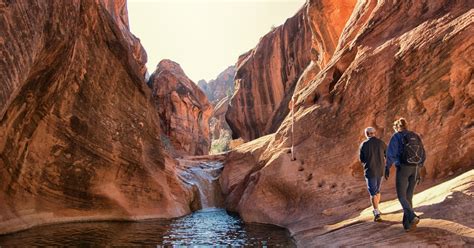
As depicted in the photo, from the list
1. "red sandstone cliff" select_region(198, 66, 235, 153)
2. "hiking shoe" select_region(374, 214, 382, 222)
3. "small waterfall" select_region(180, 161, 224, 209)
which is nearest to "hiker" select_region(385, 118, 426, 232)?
"hiking shoe" select_region(374, 214, 382, 222)

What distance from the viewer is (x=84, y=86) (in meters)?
15.7

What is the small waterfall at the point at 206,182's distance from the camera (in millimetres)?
26528

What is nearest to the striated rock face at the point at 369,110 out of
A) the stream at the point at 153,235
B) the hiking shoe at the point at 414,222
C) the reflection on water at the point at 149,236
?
the hiking shoe at the point at 414,222

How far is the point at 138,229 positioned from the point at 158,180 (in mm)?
6027

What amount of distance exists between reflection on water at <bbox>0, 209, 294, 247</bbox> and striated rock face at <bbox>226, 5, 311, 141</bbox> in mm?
27555

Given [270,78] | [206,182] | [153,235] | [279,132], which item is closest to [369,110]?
[279,132]

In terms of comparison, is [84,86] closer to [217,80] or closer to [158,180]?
[158,180]

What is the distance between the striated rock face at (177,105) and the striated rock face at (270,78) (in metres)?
5.72

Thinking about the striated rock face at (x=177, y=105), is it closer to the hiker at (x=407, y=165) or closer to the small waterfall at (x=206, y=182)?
the small waterfall at (x=206, y=182)

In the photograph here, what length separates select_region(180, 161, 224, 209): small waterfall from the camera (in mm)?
26528

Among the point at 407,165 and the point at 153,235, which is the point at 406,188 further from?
the point at 153,235

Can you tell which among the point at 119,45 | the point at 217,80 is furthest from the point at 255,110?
the point at 217,80

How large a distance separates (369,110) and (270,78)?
34295 mm

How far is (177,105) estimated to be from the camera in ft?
165
